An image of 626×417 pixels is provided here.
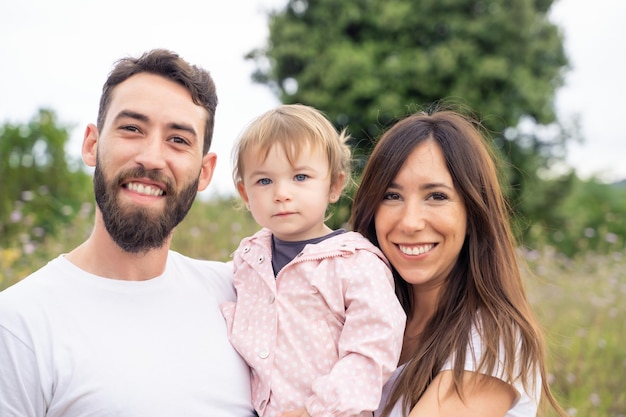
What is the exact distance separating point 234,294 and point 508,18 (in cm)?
1599

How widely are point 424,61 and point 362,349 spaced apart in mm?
15578

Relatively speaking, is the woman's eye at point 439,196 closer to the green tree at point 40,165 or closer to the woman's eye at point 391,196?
the woman's eye at point 391,196

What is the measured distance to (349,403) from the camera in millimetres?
2350

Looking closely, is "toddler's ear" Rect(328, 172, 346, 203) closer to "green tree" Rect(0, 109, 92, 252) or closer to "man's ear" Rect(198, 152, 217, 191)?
"man's ear" Rect(198, 152, 217, 191)

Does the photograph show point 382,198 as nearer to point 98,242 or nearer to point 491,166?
point 491,166

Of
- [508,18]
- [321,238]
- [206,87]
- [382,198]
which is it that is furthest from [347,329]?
[508,18]

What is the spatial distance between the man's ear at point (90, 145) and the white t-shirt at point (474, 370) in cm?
150

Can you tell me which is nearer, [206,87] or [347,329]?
[347,329]

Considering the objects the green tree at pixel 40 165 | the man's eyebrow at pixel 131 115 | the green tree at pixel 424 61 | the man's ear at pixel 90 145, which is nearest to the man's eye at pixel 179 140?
the man's eyebrow at pixel 131 115

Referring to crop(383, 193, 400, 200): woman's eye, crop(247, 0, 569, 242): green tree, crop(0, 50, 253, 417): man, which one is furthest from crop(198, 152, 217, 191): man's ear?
crop(247, 0, 569, 242): green tree

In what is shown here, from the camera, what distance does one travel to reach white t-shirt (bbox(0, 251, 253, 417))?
2.26 metres

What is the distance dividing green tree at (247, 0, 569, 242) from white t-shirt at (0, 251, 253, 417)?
14.6 metres

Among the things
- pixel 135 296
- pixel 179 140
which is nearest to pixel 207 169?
pixel 179 140

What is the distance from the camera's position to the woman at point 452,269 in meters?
2.60
